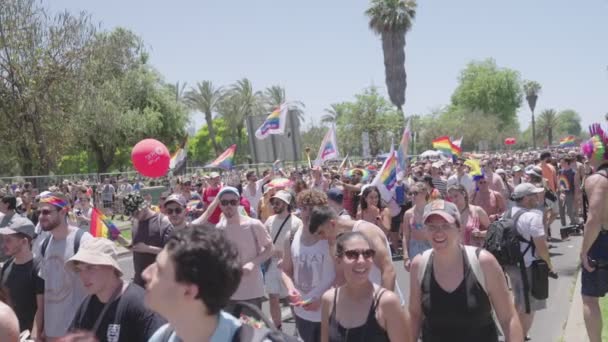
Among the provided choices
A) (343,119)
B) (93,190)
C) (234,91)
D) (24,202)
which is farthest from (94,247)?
(234,91)

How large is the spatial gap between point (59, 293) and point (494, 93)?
92.9 metres

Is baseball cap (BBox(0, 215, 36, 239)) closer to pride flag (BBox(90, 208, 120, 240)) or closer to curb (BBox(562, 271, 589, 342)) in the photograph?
pride flag (BBox(90, 208, 120, 240))

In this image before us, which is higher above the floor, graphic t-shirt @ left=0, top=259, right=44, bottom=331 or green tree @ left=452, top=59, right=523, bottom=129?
green tree @ left=452, top=59, right=523, bottom=129

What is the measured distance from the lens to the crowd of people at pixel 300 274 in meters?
2.34

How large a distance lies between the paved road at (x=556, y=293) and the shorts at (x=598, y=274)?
4.77 ft

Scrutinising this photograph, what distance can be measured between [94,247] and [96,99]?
29.7m

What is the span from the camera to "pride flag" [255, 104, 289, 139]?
716 inches

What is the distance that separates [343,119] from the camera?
5231 cm

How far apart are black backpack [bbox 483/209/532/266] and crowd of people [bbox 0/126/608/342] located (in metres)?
0.08

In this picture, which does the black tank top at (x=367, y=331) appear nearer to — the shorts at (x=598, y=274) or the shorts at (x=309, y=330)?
the shorts at (x=309, y=330)

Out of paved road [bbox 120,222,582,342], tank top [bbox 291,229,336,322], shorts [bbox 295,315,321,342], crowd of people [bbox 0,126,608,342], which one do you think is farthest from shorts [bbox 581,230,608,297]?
shorts [bbox 295,315,321,342]

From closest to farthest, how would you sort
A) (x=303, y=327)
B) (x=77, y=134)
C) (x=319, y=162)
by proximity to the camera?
1. (x=303, y=327)
2. (x=319, y=162)
3. (x=77, y=134)

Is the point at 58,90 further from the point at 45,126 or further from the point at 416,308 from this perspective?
the point at 416,308

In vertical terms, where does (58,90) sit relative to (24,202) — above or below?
Result: above
